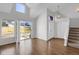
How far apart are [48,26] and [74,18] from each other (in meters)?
0.57

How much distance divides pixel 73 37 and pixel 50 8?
0.79m

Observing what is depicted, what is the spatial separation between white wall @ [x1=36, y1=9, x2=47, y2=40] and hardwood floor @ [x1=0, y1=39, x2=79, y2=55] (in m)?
0.11

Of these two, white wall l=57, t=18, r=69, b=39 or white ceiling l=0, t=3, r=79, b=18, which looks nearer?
white ceiling l=0, t=3, r=79, b=18

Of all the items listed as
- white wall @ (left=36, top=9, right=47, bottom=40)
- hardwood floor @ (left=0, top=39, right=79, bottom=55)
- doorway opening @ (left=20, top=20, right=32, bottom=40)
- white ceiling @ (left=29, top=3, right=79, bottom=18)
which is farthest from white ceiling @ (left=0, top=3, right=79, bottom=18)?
hardwood floor @ (left=0, top=39, right=79, bottom=55)

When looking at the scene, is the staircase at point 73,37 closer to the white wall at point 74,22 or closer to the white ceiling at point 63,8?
the white wall at point 74,22

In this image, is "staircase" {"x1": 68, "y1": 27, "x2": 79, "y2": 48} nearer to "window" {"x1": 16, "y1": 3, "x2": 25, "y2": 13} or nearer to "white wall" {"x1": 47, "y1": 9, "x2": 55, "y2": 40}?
"white wall" {"x1": 47, "y1": 9, "x2": 55, "y2": 40}

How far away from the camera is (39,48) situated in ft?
7.27

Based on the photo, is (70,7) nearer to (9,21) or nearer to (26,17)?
(26,17)

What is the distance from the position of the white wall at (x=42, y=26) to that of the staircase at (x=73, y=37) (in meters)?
0.54

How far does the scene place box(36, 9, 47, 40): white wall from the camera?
2279mm

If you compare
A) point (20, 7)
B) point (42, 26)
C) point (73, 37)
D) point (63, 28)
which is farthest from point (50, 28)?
point (20, 7)

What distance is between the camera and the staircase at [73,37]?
2240 millimetres

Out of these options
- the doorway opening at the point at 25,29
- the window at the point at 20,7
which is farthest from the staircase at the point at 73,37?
the window at the point at 20,7

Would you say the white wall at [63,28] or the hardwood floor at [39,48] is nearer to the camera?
the hardwood floor at [39,48]
